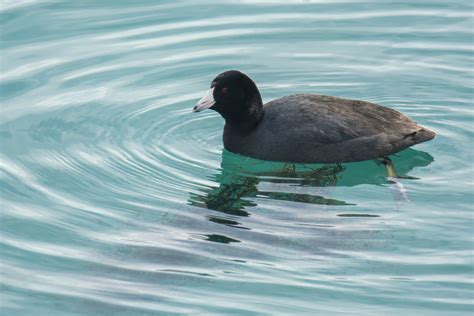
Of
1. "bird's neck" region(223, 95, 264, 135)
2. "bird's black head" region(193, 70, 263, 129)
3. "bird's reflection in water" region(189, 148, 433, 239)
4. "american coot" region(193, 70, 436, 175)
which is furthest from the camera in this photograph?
"bird's neck" region(223, 95, 264, 135)

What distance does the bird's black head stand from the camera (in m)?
11.1

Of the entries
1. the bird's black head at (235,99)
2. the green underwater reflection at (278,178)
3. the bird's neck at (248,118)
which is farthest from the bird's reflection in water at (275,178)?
the bird's black head at (235,99)

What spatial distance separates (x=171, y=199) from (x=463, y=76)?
444cm

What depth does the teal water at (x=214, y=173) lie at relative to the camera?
28.7 ft

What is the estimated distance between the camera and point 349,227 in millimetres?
9562

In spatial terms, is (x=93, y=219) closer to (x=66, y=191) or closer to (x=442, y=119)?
(x=66, y=191)

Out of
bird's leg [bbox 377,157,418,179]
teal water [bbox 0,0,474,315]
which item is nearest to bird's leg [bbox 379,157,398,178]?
bird's leg [bbox 377,157,418,179]

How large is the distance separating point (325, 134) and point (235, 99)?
3.32ft

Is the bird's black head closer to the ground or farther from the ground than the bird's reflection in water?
farther from the ground

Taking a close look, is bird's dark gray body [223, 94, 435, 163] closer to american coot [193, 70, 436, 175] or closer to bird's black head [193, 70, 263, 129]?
american coot [193, 70, 436, 175]

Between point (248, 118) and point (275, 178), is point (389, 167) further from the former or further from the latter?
point (248, 118)

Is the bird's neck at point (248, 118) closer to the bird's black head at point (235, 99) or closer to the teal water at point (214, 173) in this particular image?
the bird's black head at point (235, 99)

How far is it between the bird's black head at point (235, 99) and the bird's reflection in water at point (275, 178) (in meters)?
0.40

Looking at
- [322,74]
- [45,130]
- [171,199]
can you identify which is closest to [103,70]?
[45,130]
